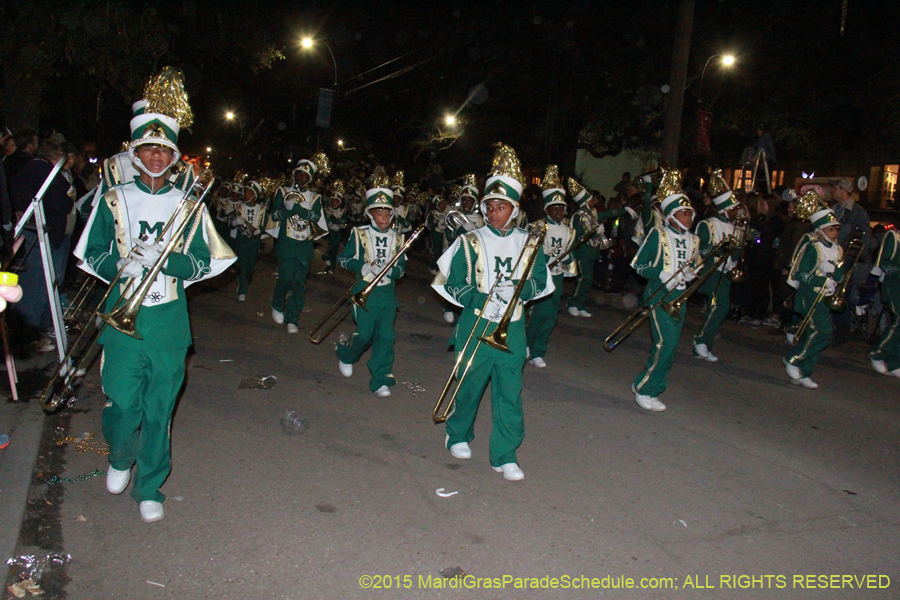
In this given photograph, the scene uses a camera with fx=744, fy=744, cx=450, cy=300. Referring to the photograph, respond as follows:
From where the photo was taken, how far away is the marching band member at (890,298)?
850cm

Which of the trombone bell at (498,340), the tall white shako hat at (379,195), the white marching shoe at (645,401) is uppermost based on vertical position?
the tall white shako hat at (379,195)

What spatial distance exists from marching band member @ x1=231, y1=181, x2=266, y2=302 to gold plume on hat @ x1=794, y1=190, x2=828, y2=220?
722 cm

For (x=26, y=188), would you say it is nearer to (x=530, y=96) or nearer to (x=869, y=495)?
(x=869, y=495)

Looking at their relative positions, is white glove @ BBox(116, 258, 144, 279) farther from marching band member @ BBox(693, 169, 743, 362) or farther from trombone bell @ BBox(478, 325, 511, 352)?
marching band member @ BBox(693, 169, 743, 362)

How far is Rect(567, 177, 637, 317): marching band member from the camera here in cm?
1095

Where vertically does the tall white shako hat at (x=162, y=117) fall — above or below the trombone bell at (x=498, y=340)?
above

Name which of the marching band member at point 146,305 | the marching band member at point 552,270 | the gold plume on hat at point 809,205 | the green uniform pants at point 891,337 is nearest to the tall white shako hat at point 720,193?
the gold plume on hat at point 809,205

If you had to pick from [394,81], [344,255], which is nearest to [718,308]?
[344,255]

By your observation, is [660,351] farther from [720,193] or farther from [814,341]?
[720,193]

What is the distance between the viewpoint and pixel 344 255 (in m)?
7.01

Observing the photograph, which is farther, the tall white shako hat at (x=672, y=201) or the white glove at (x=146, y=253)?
the tall white shako hat at (x=672, y=201)

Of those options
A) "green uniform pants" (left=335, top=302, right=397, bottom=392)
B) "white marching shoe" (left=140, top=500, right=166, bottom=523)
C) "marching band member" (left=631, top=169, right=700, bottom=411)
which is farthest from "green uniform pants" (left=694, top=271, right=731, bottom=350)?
"white marching shoe" (left=140, top=500, right=166, bottom=523)

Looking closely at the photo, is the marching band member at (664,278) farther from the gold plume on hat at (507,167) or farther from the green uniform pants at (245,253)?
the green uniform pants at (245,253)

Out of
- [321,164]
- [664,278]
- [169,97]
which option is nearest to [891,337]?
[664,278]
